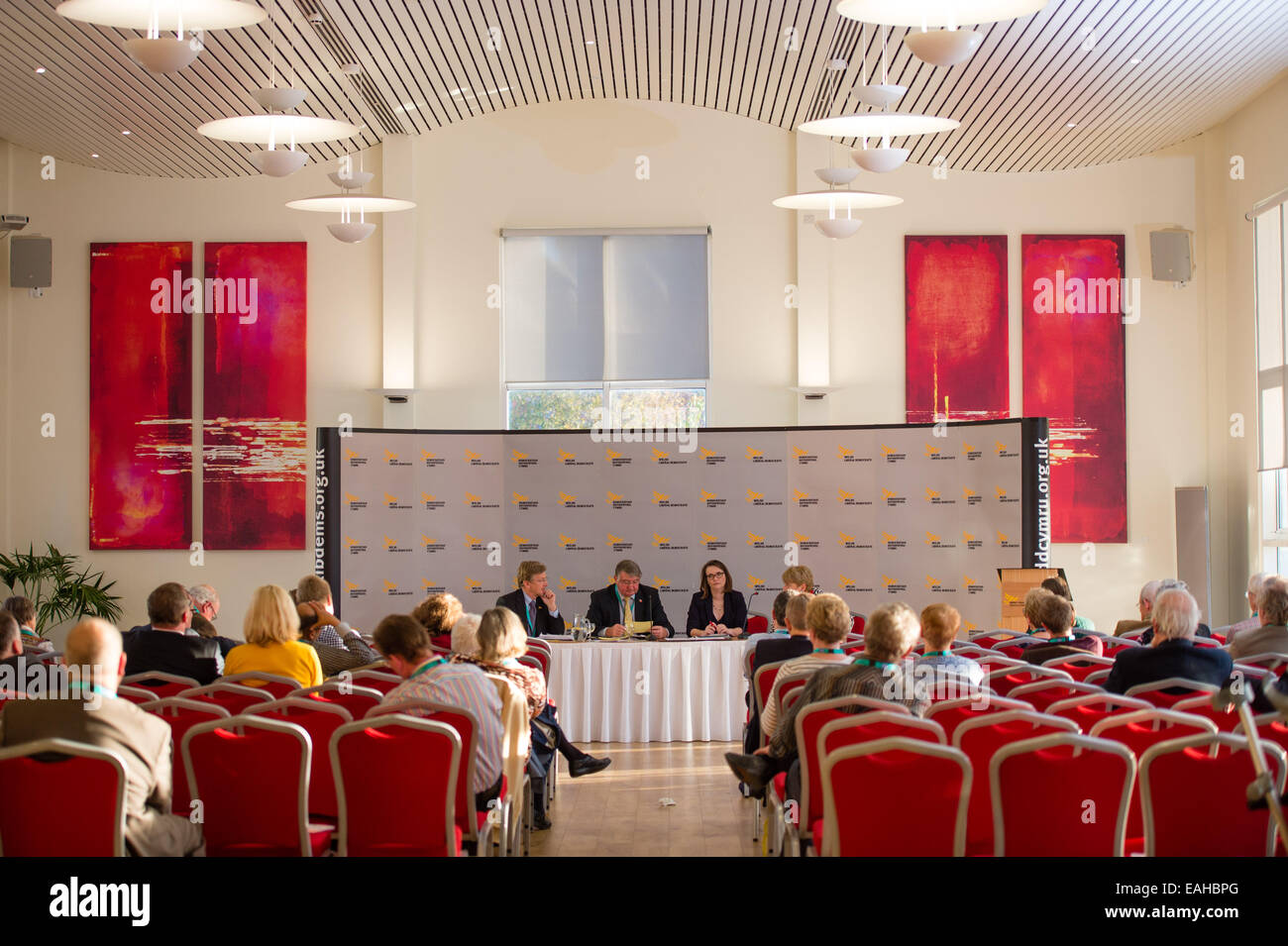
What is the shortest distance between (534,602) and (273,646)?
3674mm

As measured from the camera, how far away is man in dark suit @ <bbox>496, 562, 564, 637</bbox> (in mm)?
8883

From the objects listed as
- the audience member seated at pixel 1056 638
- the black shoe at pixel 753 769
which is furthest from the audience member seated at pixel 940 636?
the audience member seated at pixel 1056 638

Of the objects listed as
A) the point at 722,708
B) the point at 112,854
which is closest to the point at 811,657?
the point at 112,854

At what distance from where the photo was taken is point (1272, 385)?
36.9 feet

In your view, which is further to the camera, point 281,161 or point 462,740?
point 281,161

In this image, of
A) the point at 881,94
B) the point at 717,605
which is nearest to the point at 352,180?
the point at 881,94

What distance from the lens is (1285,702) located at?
2.41 m

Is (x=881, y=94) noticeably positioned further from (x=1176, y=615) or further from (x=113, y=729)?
(x=113, y=729)

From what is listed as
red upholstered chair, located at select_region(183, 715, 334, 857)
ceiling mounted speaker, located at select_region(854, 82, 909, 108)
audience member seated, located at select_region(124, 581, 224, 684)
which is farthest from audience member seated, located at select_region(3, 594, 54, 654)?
ceiling mounted speaker, located at select_region(854, 82, 909, 108)

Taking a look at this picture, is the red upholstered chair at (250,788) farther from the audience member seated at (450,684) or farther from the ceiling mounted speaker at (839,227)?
the ceiling mounted speaker at (839,227)

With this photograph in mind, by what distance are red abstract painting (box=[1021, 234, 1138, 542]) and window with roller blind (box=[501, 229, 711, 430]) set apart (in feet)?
10.6

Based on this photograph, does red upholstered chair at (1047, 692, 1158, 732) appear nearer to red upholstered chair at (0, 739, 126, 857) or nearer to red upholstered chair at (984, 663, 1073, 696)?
red upholstered chair at (984, 663, 1073, 696)

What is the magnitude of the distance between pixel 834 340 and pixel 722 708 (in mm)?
5027

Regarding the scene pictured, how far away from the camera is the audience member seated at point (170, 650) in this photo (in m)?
5.64
